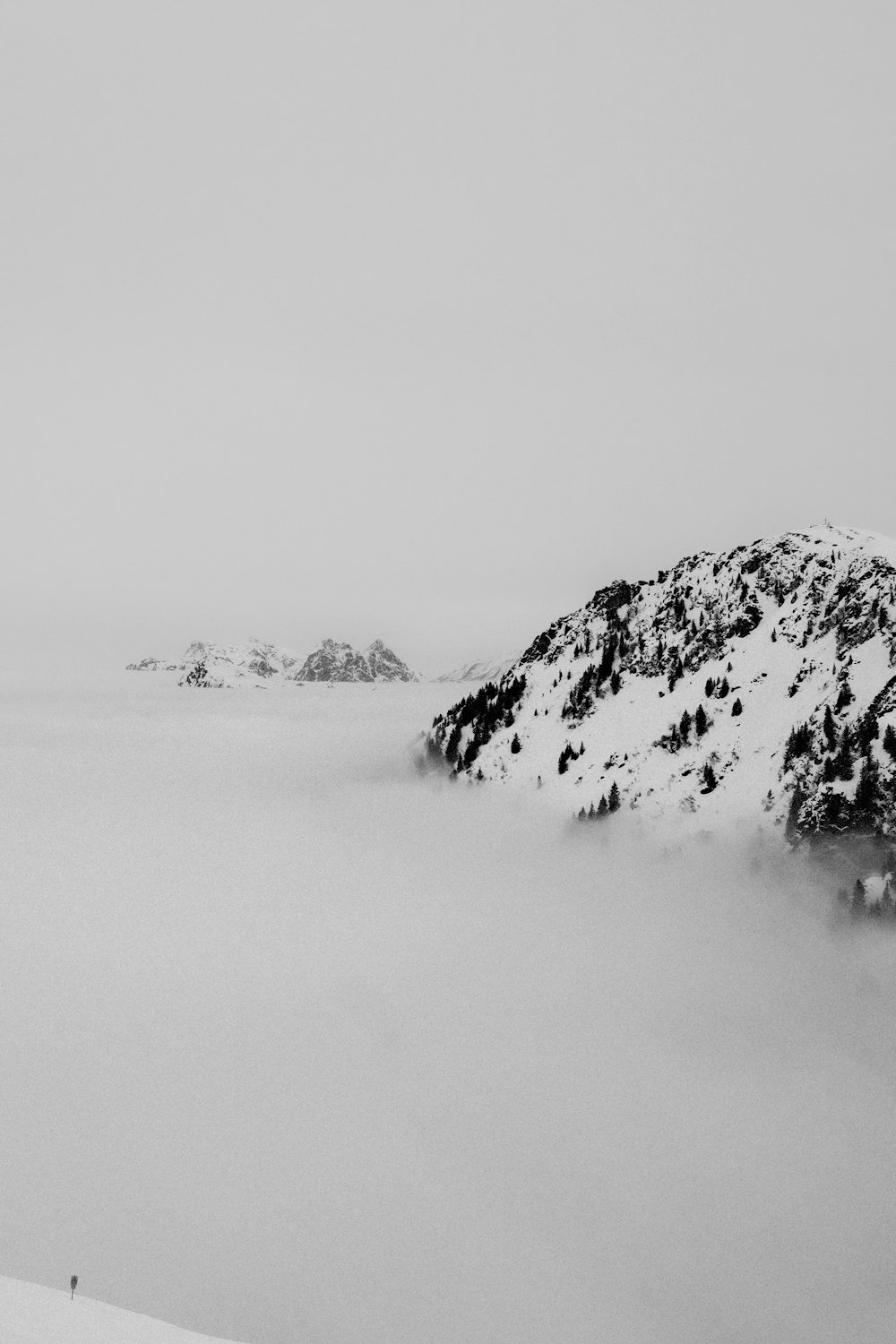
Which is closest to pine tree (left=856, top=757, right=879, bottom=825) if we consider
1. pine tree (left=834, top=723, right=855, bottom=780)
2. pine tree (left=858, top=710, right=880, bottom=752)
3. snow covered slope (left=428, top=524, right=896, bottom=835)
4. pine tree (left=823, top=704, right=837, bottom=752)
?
snow covered slope (left=428, top=524, right=896, bottom=835)

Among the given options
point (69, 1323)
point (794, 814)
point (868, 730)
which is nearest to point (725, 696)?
point (794, 814)

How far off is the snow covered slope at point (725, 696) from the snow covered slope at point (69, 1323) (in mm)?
78470

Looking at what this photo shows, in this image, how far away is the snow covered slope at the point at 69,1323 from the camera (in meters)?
13.6

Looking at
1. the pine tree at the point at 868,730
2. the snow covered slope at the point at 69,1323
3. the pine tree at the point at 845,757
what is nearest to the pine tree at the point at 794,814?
the pine tree at the point at 845,757

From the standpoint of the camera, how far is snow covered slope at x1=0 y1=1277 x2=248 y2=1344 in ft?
44.8

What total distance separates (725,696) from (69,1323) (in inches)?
3691

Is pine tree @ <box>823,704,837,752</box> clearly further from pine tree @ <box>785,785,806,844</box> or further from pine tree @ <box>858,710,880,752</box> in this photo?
pine tree @ <box>785,785,806,844</box>

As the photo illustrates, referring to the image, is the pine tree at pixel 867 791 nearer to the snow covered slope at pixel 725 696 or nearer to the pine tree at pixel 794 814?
the snow covered slope at pixel 725 696

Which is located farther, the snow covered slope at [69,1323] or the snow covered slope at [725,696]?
the snow covered slope at [725,696]

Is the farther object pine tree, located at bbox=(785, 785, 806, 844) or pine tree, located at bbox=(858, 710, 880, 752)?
pine tree, located at bbox=(785, 785, 806, 844)

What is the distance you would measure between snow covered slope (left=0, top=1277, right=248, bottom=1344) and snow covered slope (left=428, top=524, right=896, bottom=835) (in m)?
78.5

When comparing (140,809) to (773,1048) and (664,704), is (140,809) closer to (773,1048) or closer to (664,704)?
(664,704)

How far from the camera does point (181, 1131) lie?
5672 centimetres

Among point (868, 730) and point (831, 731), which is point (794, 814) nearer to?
point (831, 731)
